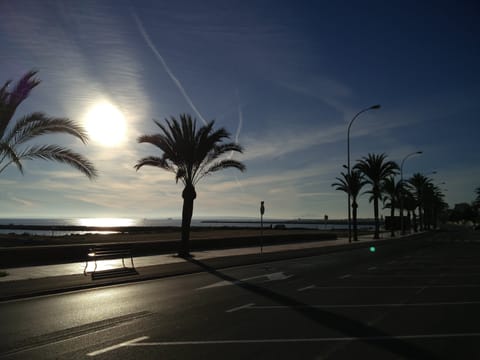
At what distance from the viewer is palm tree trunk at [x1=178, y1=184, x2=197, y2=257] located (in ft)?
75.3

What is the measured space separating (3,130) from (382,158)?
4132cm

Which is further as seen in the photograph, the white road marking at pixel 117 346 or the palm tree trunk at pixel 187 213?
the palm tree trunk at pixel 187 213

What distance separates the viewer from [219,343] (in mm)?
6293

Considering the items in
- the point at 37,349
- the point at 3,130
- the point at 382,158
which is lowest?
the point at 37,349

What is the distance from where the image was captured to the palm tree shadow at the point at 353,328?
5.87m

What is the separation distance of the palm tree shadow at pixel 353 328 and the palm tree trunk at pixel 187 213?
40.2 ft

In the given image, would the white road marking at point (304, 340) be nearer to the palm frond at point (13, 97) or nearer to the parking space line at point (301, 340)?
the parking space line at point (301, 340)

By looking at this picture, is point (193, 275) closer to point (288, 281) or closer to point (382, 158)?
point (288, 281)

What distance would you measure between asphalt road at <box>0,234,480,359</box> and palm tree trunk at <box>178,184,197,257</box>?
9733 millimetres

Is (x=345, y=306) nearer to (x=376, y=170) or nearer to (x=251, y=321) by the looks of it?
(x=251, y=321)

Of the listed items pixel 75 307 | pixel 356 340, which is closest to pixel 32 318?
pixel 75 307

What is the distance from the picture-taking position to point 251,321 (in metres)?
7.80

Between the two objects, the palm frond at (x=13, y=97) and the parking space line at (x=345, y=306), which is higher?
the palm frond at (x=13, y=97)

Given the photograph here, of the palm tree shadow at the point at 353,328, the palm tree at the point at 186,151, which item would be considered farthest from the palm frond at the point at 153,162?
the palm tree shadow at the point at 353,328
